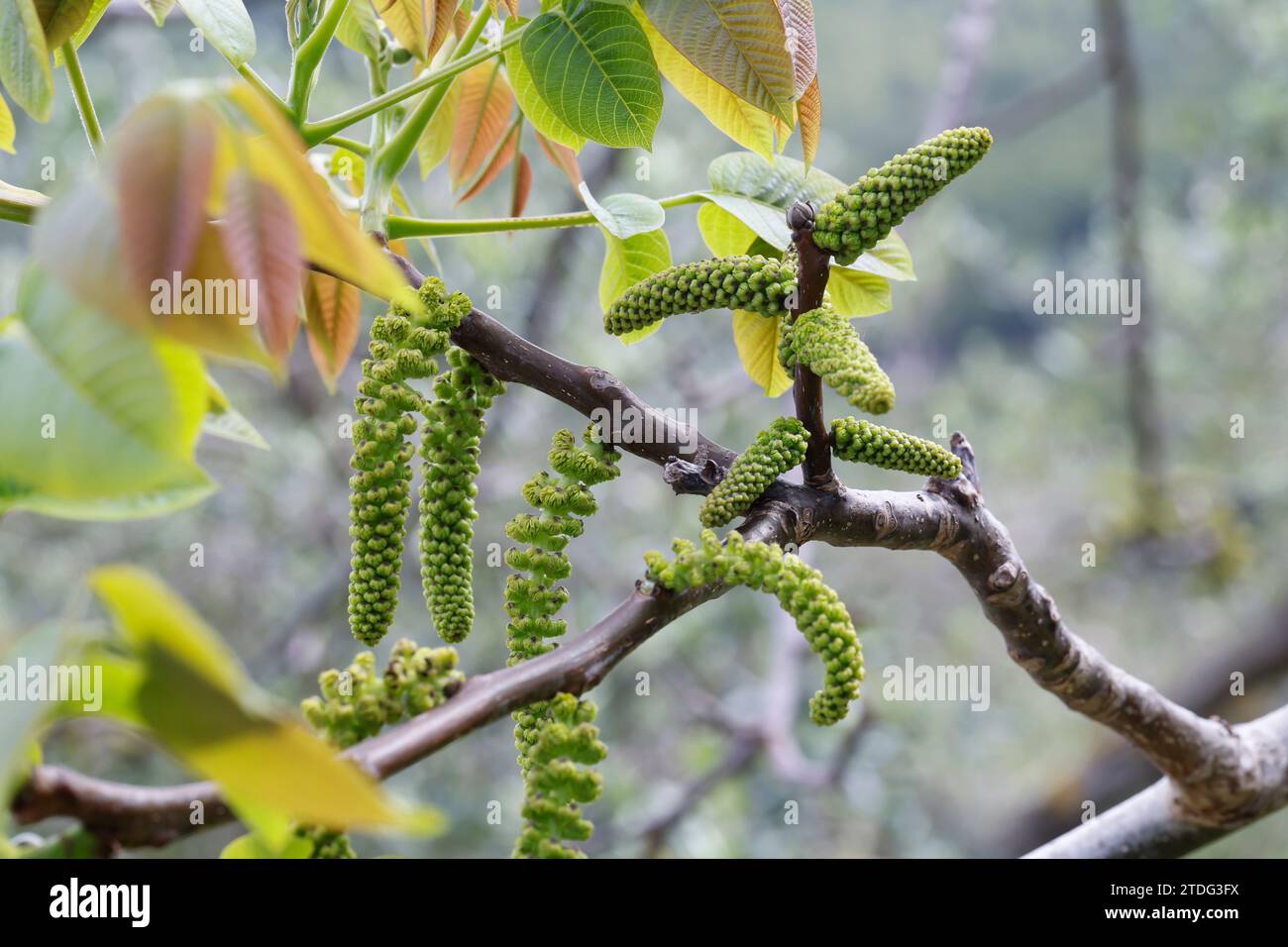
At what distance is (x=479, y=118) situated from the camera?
0.74 m

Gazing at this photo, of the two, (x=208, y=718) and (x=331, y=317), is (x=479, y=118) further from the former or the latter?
(x=208, y=718)

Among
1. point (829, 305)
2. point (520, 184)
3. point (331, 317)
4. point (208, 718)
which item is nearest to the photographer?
point (208, 718)

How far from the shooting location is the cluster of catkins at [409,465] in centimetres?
49

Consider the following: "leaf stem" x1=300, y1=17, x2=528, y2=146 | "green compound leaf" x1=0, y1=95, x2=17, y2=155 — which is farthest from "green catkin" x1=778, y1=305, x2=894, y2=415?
"green compound leaf" x1=0, y1=95, x2=17, y2=155

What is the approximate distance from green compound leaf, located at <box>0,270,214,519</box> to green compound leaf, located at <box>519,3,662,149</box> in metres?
0.29

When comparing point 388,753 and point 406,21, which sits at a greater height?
point 406,21

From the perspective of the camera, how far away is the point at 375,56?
66cm

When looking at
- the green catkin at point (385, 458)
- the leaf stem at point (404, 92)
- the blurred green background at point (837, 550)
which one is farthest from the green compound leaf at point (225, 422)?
the blurred green background at point (837, 550)

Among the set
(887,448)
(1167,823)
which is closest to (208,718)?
(887,448)

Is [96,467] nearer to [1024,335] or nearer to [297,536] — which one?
[297,536]

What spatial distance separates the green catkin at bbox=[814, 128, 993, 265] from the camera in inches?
16.4

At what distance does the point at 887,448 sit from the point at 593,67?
241mm

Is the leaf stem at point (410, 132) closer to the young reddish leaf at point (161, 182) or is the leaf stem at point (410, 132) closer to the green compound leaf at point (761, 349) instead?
the green compound leaf at point (761, 349)

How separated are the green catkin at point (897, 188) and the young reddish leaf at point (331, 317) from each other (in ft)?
1.14
